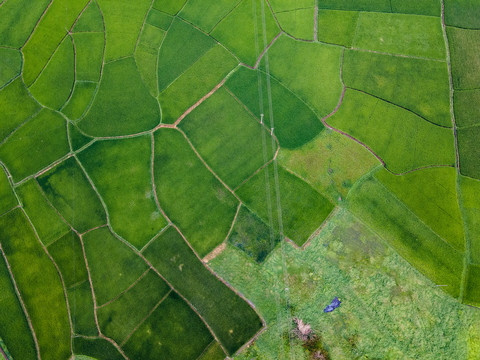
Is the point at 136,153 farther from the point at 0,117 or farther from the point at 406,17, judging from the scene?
the point at 406,17

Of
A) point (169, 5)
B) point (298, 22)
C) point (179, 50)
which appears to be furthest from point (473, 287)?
point (169, 5)

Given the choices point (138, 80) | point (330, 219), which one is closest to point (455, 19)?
point (330, 219)

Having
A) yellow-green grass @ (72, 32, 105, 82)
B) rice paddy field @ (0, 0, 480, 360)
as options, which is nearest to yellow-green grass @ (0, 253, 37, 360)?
rice paddy field @ (0, 0, 480, 360)

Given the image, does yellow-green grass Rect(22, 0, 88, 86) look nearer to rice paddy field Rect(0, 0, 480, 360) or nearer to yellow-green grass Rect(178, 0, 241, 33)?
rice paddy field Rect(0, 0, 480, 360)

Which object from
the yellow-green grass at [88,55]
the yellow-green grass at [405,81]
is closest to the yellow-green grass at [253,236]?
the yellow-green grass at [405,81]

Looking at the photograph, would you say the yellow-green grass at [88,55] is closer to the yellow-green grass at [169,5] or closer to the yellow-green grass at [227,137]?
the yellow-green grass at [169,5]

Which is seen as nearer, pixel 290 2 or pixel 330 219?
pixel 330 219
